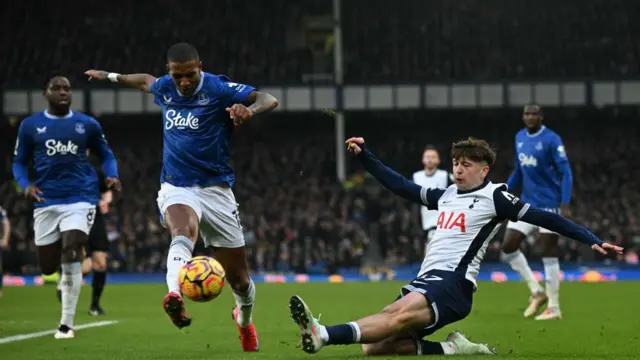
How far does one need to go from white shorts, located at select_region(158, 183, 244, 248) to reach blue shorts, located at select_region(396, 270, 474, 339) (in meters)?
1.63

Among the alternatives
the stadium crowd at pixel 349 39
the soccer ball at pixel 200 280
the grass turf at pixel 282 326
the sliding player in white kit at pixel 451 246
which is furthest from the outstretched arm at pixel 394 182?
the stadium crowd at pixel 349 39

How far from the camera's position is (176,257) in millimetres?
7121

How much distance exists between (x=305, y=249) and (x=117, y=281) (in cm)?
550

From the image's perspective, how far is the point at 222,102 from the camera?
8.28 metres

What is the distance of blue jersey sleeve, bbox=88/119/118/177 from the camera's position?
10.9 m

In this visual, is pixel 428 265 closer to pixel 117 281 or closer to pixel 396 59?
pixel 117 281

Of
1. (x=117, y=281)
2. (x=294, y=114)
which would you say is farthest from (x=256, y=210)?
(x=294, y=114)

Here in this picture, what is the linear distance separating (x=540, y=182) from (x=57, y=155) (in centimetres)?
620

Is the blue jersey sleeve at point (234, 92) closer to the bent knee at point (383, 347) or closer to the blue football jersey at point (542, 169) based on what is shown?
the bent knee at point (383, 347)

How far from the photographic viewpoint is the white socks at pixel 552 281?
12562 mm

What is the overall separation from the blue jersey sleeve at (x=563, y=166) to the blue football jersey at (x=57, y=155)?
222 inches

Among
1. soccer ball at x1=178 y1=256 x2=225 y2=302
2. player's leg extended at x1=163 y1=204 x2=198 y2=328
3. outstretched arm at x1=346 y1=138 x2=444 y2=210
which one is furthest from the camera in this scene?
outstretched arm at x1=346 y1=138 x2=444 y2=210

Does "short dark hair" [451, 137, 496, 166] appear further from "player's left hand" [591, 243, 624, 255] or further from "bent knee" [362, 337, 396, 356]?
"bent knee" [362, 337, 396, 356]

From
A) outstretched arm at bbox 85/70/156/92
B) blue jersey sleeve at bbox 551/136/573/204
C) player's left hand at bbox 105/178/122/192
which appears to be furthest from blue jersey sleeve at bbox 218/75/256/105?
blue jersey sleeve at bbox 551/136/573/204
